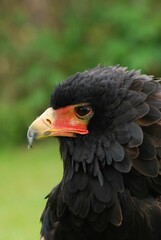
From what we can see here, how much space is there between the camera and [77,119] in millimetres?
4824

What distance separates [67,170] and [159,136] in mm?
645

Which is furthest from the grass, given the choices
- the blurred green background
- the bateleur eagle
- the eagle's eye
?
the eagle's eye

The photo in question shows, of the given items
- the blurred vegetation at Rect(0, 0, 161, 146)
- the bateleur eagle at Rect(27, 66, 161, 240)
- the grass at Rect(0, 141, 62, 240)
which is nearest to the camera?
the bateleur eagle at Rect(27, 66, 161, 240)

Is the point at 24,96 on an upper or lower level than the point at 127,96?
upper

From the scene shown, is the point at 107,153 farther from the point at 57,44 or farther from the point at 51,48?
the point at 57,44

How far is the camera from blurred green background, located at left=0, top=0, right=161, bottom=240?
15.9 m

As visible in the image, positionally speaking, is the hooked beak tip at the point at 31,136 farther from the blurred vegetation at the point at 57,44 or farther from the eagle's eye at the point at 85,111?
the blurred vegetation at the point at 57,44

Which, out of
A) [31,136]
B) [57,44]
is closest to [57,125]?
Result: [31,136]

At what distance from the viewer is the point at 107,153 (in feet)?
15.2

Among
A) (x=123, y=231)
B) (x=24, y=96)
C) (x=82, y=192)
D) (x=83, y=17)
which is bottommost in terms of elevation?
(x=123, y=231)

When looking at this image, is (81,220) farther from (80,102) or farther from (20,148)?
(20,148)

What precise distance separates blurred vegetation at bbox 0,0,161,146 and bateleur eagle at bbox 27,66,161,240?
10594mm

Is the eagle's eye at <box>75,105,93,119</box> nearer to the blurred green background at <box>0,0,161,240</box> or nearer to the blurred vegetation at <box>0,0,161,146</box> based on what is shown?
the blurred green background at <box>0,0,161,240</box>

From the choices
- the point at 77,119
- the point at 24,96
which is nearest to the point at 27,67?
the point at 24,96
